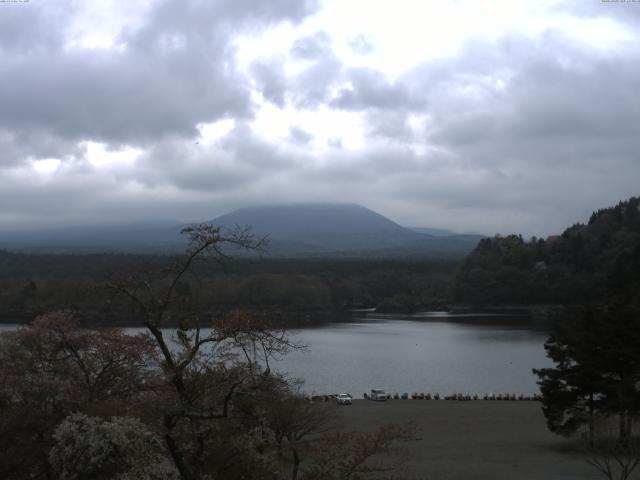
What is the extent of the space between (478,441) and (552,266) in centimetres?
5058

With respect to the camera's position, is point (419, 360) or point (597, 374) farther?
point (419, 360)

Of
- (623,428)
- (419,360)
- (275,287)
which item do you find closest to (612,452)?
(623,428)

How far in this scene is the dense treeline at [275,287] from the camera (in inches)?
1790

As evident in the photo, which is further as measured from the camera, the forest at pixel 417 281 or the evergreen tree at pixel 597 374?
the forest at pixel 417 281

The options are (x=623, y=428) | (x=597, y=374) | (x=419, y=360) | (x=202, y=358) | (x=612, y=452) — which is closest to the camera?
(x=202, y=358)

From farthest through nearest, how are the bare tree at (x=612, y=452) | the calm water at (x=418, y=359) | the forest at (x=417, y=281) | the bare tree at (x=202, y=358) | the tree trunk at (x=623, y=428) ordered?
the forest at (x=417, y=281)
the calm water at (x=418, y=359)
the tree trunk at (x=623, y=428)
the bare tree at (x=612, y=452)
the bare tree at (x=202, y=358)

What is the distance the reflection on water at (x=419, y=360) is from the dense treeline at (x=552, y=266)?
556 inches

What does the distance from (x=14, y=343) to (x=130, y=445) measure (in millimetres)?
4407

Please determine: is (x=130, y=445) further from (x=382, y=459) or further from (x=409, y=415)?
(x=409, y=415)

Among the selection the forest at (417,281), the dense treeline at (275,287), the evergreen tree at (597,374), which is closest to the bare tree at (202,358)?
the evergreen tree at (597,374)

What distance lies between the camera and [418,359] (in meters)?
31.8

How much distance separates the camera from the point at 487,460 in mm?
13141

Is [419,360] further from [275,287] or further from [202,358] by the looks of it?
[275,287]

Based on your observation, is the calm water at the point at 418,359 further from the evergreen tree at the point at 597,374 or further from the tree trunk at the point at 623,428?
the tree trunk at the point at 623,428
